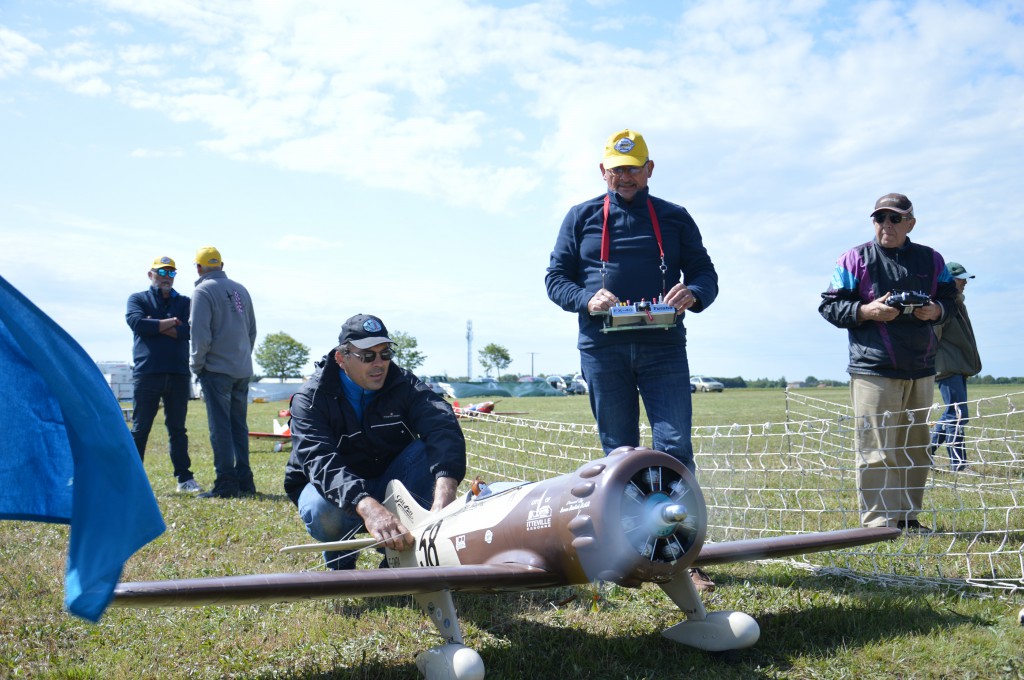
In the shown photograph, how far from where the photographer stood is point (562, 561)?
3.28 m

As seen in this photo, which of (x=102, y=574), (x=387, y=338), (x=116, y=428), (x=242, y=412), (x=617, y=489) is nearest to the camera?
(x=102, y=574)

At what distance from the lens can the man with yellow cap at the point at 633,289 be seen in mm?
4660

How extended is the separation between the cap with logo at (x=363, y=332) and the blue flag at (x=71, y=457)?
1.87 meters

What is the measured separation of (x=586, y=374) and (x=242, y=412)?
4.81 metres

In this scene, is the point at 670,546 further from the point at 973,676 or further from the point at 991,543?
the point at 991,543

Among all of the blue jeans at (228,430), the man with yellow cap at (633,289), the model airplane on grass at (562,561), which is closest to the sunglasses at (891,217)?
the man with yellow cap at (633,289)

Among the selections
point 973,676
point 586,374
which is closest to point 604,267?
point 586,374

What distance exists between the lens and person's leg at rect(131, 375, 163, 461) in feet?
26.6

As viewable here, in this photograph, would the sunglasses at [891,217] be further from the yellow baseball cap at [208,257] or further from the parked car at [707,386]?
the parked car at [707,386]

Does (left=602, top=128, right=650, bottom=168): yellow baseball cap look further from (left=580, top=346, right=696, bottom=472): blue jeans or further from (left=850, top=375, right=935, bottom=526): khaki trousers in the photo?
(left=850, top=375, right=935, bottom=526): khaki trousers

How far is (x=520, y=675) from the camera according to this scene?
3330 mm

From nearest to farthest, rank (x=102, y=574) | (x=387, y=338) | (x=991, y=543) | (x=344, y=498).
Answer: (x=102, y=574)
(x=344, y=498)
(x=387, y=338)
(x=991, y=543)

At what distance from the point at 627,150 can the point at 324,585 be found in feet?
10.2

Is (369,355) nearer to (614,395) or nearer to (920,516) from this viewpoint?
(614,395)
